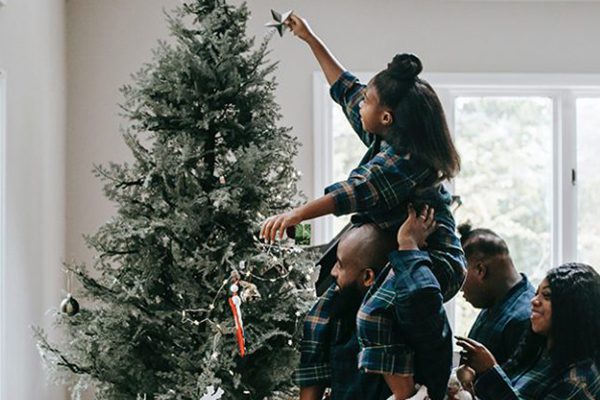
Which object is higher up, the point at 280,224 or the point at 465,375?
the point at 280,224

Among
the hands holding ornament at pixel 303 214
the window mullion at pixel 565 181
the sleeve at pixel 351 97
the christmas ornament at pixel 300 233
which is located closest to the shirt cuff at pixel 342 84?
the sleeve at pixel 351 97

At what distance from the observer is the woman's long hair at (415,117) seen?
2.19 metres

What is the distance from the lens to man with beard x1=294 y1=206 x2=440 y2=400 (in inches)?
85.0

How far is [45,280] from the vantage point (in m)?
4.16

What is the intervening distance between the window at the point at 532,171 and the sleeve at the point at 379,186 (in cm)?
306

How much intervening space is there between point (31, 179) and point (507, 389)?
7.49 feet

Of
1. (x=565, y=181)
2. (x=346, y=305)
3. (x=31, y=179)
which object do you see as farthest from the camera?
(x=565, y=181)

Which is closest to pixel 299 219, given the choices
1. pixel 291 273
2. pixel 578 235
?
pixel 291 273

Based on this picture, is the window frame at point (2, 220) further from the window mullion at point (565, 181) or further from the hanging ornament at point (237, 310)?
the window mullion at point (565, 181)

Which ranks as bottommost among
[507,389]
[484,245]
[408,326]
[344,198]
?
[507,389]

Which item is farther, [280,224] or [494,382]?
[494,382]

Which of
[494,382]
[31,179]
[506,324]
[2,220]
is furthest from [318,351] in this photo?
[31,179]

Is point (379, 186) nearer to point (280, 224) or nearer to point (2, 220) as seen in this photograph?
point (280, 224)

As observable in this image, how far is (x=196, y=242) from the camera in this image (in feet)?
8.90
